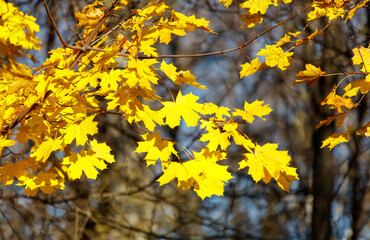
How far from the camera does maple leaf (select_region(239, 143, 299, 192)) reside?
4.91 ft

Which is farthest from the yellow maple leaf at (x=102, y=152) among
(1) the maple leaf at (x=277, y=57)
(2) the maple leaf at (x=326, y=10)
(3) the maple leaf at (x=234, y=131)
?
(2) the maple leaf at (x=326, y=10)

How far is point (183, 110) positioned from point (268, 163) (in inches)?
16.5

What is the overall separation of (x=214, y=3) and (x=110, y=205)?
9.35 ft

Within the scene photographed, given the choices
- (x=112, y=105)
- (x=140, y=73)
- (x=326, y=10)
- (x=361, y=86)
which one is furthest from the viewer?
(x=326, y=10)

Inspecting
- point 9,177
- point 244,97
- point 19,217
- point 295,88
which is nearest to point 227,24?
point 244,97

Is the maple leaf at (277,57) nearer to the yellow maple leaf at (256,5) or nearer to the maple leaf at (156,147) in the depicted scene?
the yellow maple leaf at (256,5)

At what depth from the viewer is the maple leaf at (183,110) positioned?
1.42m

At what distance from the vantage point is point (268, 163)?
1.51m

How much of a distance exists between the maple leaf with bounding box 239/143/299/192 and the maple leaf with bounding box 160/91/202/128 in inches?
11.2

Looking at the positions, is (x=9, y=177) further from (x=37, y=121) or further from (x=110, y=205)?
(x=110, y=205)

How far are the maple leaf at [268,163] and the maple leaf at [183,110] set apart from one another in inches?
11.2

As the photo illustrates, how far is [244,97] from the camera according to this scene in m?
4.85

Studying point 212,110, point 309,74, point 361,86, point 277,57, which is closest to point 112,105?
point 212,110

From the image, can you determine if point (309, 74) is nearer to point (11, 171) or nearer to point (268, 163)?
point (268, 163)
